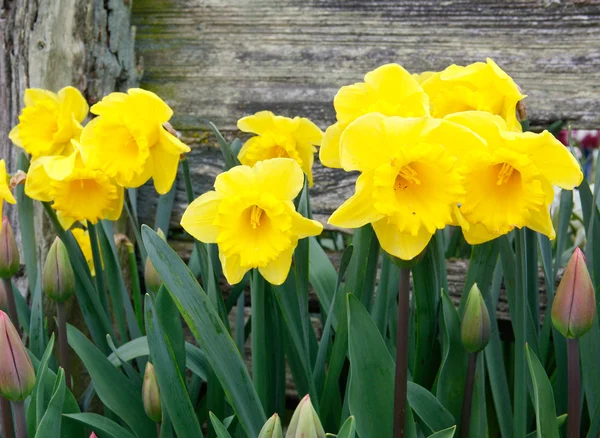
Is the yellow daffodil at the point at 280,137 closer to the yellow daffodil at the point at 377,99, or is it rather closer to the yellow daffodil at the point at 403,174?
the yellow daffodil at the point at 377,99

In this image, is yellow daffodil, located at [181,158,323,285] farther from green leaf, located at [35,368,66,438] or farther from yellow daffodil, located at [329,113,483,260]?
green leaf, located at [35,368,66,438]

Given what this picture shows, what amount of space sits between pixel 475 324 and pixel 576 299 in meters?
0.13

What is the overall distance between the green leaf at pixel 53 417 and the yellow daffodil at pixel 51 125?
0.52 meters

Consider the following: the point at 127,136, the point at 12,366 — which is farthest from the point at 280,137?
the point at 12,366

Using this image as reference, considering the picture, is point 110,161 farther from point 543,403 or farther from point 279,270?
point 543,403

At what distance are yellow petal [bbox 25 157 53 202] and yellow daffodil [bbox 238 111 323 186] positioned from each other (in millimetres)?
337

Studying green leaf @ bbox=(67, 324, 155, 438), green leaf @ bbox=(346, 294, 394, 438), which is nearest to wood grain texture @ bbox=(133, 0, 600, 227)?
green leaf @ bbox=(67, 324, 155, 438)

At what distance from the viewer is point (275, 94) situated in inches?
65.6

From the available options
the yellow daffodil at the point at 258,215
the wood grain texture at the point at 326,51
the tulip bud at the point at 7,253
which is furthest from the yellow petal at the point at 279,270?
the wood grain texture at the point at 326,51

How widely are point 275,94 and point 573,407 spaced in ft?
3.40

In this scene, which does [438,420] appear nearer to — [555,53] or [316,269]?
[316,269]

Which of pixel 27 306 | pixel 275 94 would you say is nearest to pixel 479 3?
pixel 275 94

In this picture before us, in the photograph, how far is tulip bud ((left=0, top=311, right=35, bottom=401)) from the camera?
839mm

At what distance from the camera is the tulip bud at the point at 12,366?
84 cm
